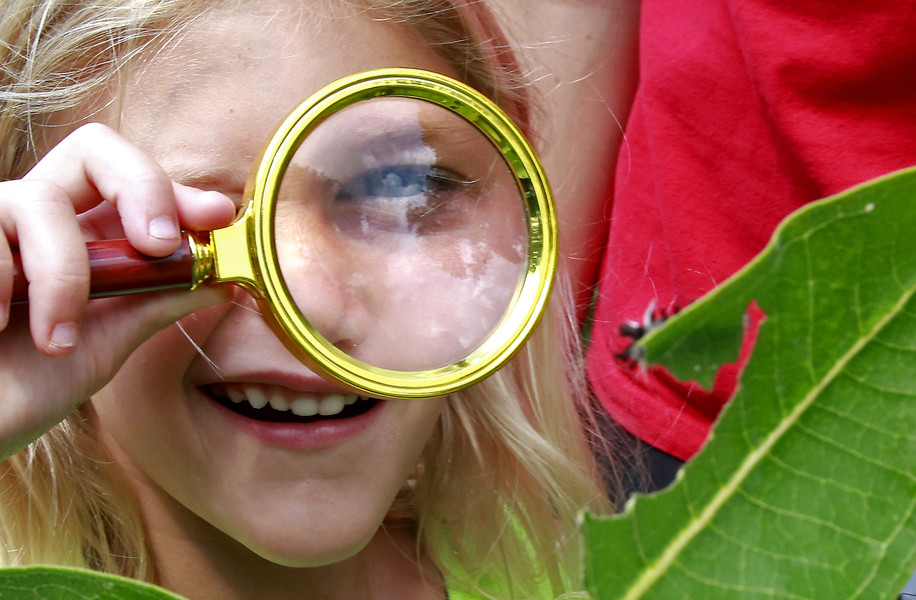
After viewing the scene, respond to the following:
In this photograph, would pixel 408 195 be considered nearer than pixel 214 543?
Yes

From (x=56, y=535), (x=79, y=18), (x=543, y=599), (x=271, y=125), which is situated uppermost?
(x=79, y=18)

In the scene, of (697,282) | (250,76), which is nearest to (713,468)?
(250,76)

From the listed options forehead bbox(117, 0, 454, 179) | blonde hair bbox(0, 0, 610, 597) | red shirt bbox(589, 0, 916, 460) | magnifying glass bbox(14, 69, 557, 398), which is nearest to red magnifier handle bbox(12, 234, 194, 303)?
magnifying glass bbox(14, 69, 557, 398)

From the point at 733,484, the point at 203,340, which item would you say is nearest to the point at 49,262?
the point at 203,340

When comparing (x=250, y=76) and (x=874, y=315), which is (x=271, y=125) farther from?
(x=874, y=315)

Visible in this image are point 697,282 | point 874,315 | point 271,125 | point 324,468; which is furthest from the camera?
point 697,282

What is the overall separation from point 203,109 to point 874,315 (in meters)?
0.83

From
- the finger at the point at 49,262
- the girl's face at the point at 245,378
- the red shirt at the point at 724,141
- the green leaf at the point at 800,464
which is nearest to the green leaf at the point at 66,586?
the green leaf at the point at 800,464

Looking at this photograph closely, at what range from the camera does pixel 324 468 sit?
103 cm

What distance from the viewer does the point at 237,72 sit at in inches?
36.9

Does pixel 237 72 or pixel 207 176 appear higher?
pixel 237 72

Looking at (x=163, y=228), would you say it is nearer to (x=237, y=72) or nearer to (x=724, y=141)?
(x=237, y=72)

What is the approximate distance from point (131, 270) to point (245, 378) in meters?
0.29

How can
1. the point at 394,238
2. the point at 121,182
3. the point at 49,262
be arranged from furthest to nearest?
the point at 394,238 < the point at 121,182 < the point at 49,262
